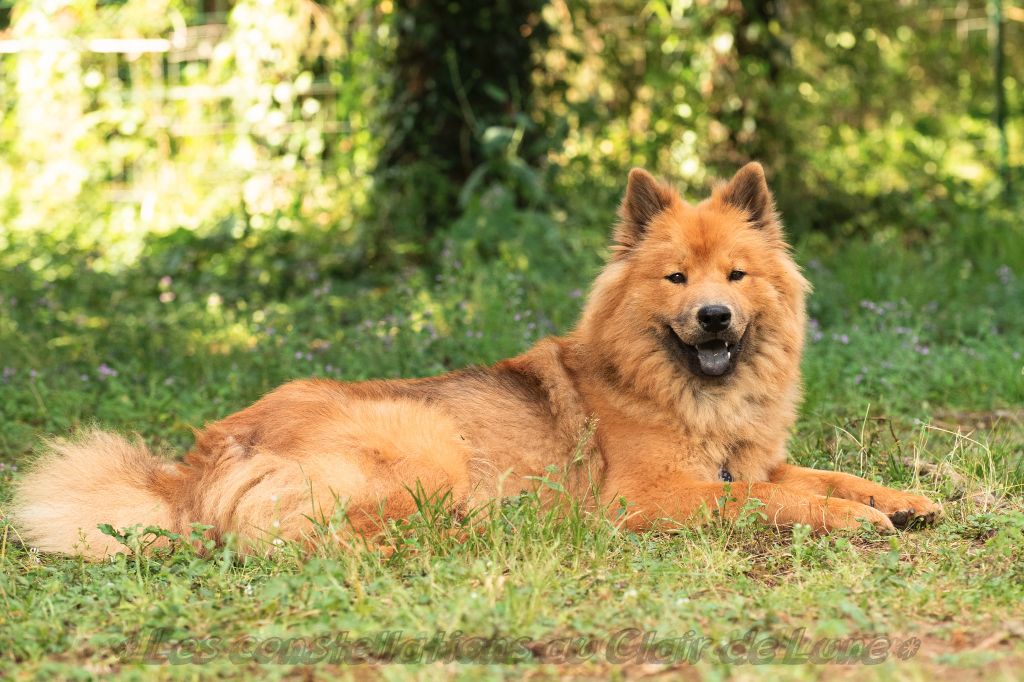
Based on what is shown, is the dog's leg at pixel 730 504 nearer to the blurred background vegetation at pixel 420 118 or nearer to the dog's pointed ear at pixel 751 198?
the dog's pointed ear at pixel 751 198

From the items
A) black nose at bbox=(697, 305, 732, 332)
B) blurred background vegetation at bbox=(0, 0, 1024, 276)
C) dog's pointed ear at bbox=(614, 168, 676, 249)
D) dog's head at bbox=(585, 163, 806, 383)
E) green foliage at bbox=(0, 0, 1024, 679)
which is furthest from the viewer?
blurred background vegetation at bbox=(0, 0, 1024, 276)

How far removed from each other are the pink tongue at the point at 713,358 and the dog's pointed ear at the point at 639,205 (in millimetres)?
631

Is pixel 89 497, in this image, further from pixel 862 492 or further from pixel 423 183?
pixel 423 183

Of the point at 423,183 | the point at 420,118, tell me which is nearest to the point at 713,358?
the point at 423,183

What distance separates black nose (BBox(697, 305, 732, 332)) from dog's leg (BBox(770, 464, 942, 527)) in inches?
27.2

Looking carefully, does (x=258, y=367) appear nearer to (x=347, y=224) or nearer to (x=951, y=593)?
(x=347, y=224)

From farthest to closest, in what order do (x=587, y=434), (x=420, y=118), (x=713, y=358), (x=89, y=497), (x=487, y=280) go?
(x=420, y=118)
(x=487, y=280)
(x=713, y=358)
(x=587, y=434)
(x=89, y=497)

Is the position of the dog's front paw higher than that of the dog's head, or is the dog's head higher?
the dog's head

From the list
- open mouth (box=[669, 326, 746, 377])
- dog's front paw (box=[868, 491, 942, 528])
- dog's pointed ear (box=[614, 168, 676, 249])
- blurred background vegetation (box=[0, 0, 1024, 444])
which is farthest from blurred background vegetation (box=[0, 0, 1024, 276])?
dog's front paw (box=[868, 491, 942, 528])

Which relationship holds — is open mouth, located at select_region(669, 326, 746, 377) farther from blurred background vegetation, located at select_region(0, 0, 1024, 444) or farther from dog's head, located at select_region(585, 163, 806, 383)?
blurred background vegetation, located at select_region(0, 0, 1024, 444)

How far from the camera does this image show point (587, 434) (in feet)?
13.7

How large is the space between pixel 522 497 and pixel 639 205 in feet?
4.96

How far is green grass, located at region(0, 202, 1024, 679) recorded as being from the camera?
305cm

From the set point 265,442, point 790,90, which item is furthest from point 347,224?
point 265,442
